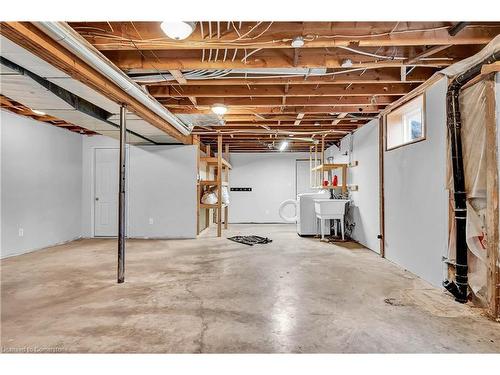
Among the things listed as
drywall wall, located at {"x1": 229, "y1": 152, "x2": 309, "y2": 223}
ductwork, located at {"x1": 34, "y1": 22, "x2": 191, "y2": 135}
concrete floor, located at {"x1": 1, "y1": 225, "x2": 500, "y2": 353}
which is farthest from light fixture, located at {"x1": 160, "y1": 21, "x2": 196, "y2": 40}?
drywall wall, located at {"x1": 229, "y1": 152, "x2": 309, "y2": 223}

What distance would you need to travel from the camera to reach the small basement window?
3.92m

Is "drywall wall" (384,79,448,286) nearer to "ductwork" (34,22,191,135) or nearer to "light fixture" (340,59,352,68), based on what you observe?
"light fixture" (340,59,352,68)

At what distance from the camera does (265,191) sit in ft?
29.9

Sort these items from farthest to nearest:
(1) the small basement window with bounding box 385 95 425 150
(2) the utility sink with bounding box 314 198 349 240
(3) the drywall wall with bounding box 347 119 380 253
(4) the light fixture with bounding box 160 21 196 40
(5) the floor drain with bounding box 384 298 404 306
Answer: (2) the utility sink with bounding box 314 198 349 240 → (3) the drywall wall with bounding box 347 119 380 253 → (1) the small basement window with bounding box 385 95 425 150 → (5) the floor drain with bounding box 384 298 404 306 → (4) the light fixture with bounding box 160 21 196 40

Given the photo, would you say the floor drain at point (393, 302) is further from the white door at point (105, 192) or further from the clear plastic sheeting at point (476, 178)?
the white door at point (105, 192)

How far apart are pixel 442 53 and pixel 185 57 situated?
7.97ft

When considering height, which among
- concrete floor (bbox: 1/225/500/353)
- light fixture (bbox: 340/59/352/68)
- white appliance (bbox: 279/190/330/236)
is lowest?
concrete floor (bbox: 1/225/500/353)

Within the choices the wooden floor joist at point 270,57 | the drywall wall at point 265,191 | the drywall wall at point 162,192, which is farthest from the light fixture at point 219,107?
the drywall wall at point 265,191

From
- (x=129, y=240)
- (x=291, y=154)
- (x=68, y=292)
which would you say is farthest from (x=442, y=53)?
(x=291, y=154)

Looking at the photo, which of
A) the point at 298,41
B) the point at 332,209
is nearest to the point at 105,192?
the point at 332,209

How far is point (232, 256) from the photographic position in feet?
14.6

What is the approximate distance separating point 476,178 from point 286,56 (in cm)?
201

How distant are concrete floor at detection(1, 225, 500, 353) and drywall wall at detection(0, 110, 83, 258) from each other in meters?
0.80

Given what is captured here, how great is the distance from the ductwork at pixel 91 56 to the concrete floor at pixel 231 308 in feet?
6.61
